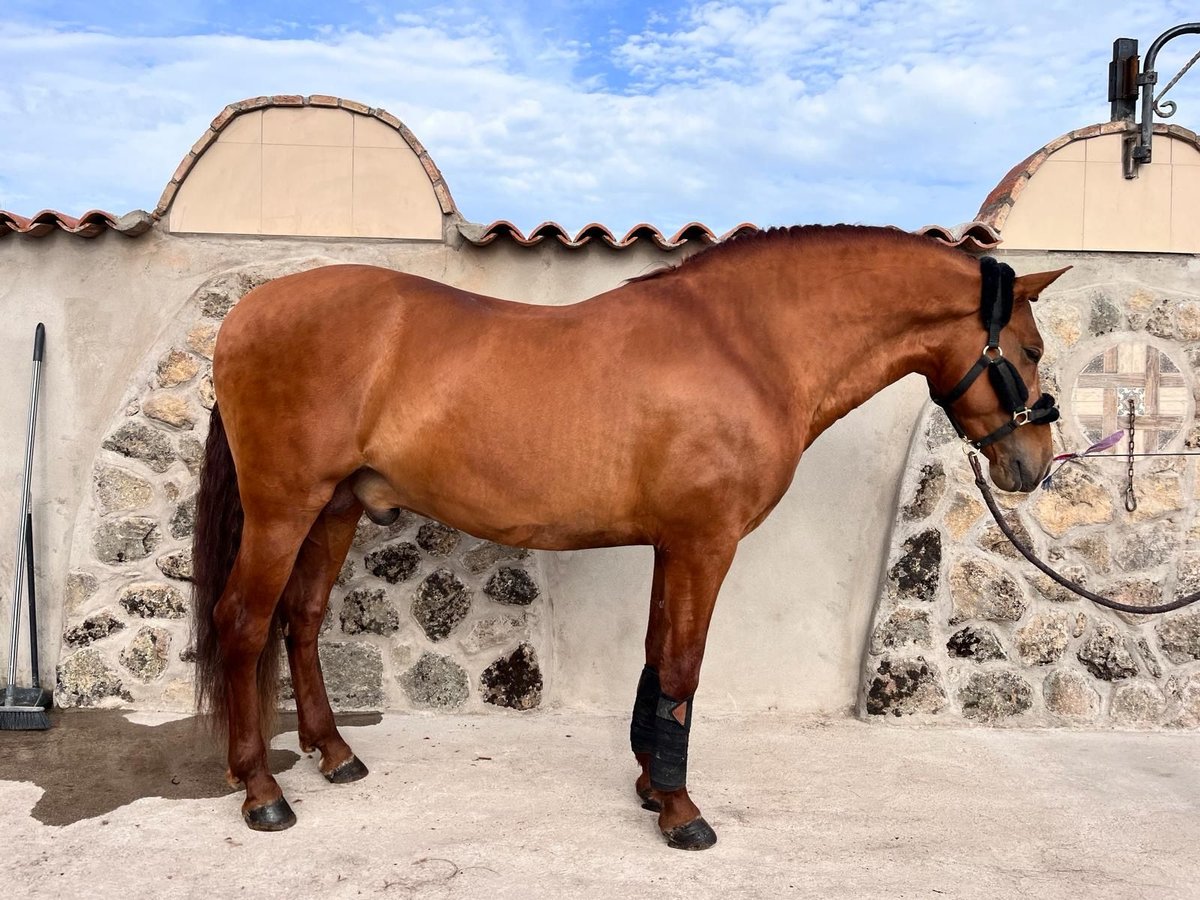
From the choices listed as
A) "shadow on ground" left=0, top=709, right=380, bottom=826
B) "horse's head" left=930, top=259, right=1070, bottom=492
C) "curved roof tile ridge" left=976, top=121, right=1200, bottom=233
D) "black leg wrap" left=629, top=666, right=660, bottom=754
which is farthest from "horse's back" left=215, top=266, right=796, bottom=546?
"curved roof tile ridge" left=976, top=121, right=1200, bottom=233

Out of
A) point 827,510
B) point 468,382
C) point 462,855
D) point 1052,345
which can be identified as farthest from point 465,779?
point 1052,345

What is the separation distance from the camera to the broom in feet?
11.8

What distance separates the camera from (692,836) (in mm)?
2717

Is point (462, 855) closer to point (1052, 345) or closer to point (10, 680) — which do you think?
point (10, 680)

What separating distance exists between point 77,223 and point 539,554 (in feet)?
8.40

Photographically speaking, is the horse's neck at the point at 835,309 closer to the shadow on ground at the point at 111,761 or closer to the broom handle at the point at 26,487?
the shadow on ground at the point at 111,761

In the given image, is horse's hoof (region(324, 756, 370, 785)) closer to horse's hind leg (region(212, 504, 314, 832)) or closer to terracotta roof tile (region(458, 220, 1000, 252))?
horse's hind leg (region(212, 504, 314, 832))

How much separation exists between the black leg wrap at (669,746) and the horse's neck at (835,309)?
3.21ft

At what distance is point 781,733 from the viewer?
3807mm

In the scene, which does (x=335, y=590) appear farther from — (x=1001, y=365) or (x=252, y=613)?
(x=1001, y=365)

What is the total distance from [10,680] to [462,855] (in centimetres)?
238

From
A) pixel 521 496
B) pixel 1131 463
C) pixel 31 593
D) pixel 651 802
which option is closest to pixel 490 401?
pixel 521 496

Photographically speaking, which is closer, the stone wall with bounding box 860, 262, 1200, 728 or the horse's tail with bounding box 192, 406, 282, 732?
the horse's tail with bounding box 192, 406, 282, 732

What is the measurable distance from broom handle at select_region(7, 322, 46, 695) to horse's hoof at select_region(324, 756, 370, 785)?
165cm
